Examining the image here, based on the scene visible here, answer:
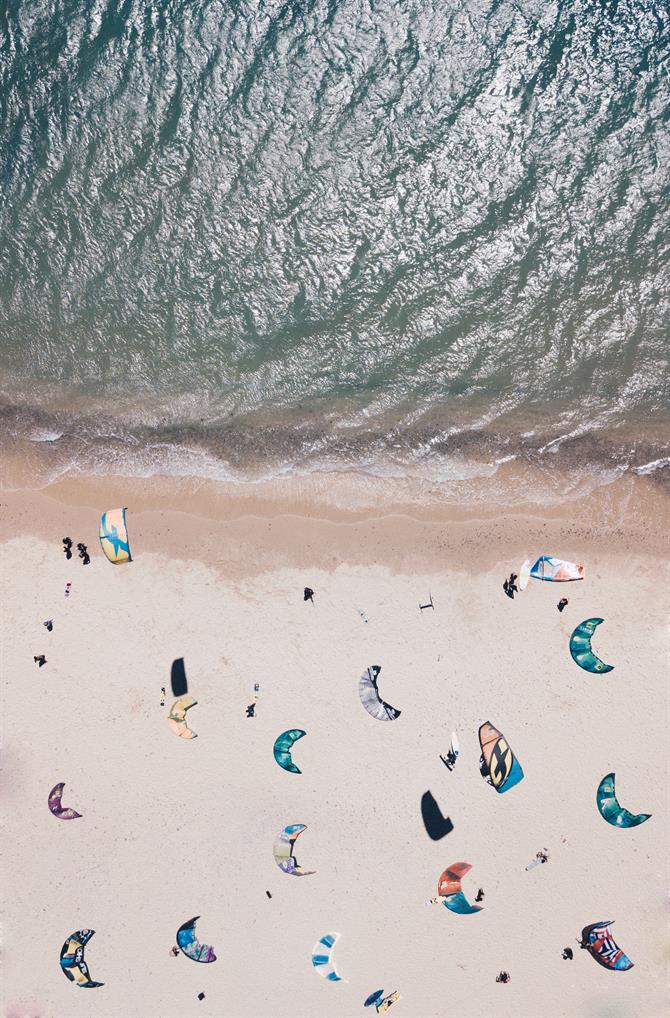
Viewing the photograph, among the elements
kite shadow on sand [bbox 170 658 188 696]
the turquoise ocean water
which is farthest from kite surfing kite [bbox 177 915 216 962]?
the turquoise ocean water

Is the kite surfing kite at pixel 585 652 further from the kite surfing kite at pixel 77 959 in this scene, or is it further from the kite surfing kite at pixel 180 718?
the kite surfing kite at pixel 77 959

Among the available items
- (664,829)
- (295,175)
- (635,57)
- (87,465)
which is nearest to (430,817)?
(664,829)

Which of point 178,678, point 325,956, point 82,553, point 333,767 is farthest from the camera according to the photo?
point 82,553

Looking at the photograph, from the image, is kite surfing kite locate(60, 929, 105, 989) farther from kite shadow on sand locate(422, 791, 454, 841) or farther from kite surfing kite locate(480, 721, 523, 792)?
kite surfing kite locate(480, 721, 523, 792)

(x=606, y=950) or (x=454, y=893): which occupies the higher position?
(x=454, y=893)

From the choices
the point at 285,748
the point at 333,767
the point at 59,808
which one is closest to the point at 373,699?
the point at 333,767

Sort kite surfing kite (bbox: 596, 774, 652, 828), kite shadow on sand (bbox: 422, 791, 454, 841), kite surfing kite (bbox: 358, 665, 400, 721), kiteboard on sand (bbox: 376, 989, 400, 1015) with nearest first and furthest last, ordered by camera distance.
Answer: kiteboard on sand (bbox: 376, 989, 400, 1015) → kite surfing kite (bbox: 596, 774, 652, 828) → kite shadow on sand (bbox: 422, 791, 454, 841) → kite surfing kite (bbox: 358, 665, 400, 721)

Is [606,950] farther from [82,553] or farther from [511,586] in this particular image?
[82,553]

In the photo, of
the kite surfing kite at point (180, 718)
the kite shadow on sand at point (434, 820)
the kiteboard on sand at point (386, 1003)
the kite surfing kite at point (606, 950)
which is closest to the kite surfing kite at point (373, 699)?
the kite shadow on sand at point (434, 820)
